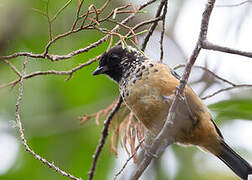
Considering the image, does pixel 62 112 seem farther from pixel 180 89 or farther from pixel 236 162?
pixel 180 89

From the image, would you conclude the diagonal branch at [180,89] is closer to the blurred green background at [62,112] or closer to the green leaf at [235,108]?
the green leaf at [235,108]

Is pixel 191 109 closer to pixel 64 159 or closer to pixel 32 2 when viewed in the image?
pixel 32 2

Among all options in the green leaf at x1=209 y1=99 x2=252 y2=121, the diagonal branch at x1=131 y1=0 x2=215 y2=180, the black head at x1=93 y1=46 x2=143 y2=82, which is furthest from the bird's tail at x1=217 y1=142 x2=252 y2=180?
the black head at x1=93 y1=46 x2=143 y2=82

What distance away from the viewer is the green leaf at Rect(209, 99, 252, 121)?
13.2 feet

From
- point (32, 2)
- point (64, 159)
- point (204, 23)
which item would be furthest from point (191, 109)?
point (64, 159)

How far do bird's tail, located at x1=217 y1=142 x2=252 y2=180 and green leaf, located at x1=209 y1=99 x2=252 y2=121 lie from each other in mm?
303

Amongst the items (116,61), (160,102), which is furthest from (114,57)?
(160,102)

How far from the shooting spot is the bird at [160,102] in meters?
3.54

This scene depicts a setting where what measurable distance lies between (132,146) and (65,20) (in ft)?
6.55

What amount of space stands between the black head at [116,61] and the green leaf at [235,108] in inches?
32.3

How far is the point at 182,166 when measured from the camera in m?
4.86

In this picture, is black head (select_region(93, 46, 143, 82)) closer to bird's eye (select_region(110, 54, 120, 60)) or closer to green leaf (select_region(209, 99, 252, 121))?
bird's eye (select_region(110, 54, 120, 60))

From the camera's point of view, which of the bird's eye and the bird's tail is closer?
the bird's tail

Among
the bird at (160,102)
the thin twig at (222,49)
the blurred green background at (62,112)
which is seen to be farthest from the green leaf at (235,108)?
the thin twig at (222,49)
